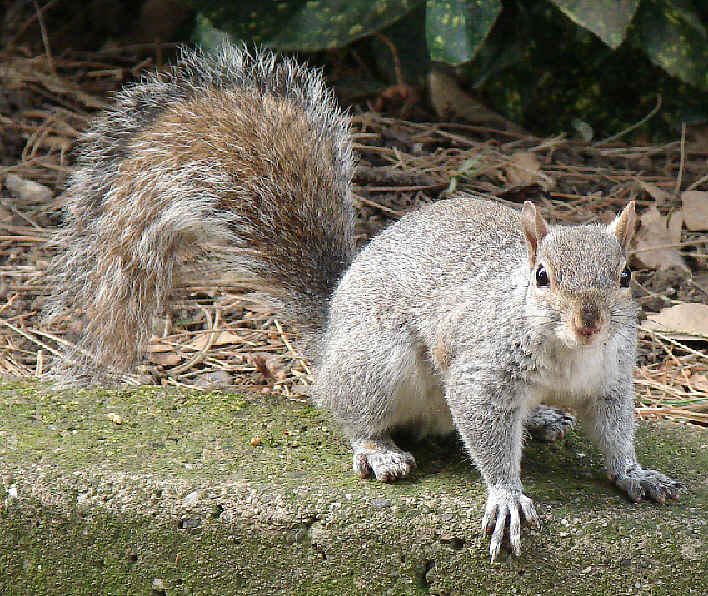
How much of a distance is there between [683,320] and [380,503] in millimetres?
1245

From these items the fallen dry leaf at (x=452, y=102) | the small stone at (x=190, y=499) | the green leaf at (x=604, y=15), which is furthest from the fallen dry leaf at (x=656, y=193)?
the small stone at (x=190, y=499)

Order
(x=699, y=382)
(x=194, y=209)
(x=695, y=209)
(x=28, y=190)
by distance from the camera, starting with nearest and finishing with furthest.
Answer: (x=194, y=209) < (x=699, y=382) < (x=695, y=209) < (x=28, y=190)

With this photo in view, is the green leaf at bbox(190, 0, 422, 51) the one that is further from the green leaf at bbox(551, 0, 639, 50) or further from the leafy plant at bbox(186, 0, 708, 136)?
the green leaf at bbox(551, 0, 639, 50)

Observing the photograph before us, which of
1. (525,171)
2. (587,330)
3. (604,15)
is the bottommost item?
(587,330)

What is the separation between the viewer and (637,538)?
6.05 feet

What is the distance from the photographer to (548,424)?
226 cm

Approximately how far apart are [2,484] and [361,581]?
2.50 feet

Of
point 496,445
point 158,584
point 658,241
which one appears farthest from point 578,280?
point 658,241

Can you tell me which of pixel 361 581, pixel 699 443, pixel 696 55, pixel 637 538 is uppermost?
pixel 696 55

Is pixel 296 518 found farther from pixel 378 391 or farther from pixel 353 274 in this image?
pixel 353 274

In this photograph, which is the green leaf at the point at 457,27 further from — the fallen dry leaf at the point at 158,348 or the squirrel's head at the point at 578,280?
the squirrel's head at the point at 578,280

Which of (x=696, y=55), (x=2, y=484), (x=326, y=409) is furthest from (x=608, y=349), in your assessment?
(x=696, y=55)

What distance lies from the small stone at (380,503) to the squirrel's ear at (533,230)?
0.54 meters

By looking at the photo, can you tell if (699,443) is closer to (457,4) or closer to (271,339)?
(271,339)
